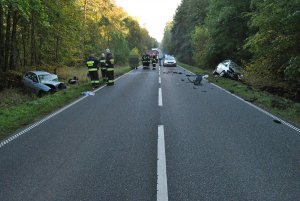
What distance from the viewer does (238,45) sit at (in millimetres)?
30281

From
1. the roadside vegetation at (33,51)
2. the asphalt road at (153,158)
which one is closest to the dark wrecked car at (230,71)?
the roadside vegetation at (33,51)

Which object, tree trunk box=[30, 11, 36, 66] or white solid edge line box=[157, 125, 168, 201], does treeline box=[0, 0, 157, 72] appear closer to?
tree trunk box=[30, 11, 36, 66]

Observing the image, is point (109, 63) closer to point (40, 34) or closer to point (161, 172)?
point (40, 34)

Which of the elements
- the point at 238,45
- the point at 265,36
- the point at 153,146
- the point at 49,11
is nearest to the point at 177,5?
the point at 238,45

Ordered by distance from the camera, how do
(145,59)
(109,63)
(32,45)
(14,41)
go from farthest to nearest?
1. (145,59)
2. (32,45)
3. (14,41)
4. (109,63)

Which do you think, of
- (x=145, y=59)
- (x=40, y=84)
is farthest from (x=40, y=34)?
(x=145, y=59)

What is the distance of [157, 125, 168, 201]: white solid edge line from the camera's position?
4586 millimetres

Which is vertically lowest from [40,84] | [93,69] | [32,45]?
[40,84]

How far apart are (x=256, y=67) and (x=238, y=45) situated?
1155cm

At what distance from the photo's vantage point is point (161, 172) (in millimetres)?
5414

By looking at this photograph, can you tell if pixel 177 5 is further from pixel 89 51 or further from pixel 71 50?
pixel 71 50

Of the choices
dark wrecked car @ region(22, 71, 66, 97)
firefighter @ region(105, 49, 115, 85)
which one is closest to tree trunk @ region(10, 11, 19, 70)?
dark wrecked car @ region(22, 71, 66, 97)

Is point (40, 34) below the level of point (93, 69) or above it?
above

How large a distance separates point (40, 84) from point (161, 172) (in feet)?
46.5
